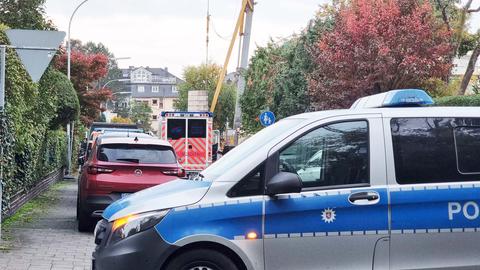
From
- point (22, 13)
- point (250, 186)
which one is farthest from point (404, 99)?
point (22, 13)

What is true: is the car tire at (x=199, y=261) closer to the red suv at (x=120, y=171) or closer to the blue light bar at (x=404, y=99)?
the blue light bar at (x=404, y=99)

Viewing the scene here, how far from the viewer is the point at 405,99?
240 inches

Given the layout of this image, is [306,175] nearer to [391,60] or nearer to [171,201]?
[171,201]

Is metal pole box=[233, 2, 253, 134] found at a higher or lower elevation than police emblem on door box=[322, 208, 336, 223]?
higher

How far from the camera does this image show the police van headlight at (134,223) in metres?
5.41

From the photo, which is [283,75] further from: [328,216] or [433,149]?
[328,216]

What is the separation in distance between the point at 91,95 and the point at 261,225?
31.8m

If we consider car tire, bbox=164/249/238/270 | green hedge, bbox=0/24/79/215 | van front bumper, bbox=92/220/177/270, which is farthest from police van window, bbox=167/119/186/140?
car tire, bbox=164/249/238/270

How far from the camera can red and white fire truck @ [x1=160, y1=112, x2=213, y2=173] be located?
25.6 metres

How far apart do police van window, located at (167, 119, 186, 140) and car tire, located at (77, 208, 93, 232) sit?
45.9 ft

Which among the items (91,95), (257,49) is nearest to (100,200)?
(91,95)

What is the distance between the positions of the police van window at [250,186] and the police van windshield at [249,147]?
22cm

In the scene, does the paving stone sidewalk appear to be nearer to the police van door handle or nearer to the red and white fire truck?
the police van door handle

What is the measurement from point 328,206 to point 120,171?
6393 millimetres
